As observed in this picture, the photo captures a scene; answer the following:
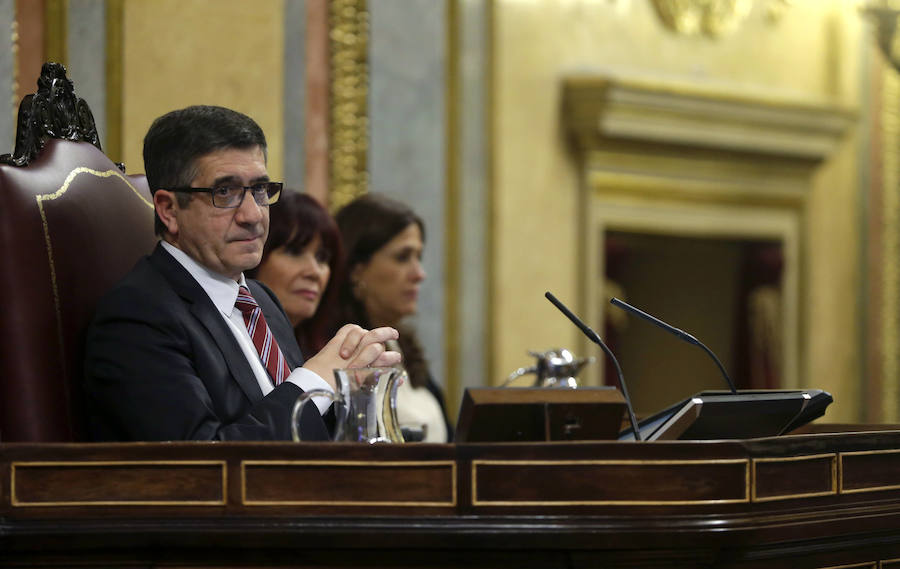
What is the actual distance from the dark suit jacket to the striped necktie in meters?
0.09

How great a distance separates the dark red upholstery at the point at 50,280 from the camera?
2658 millimetres

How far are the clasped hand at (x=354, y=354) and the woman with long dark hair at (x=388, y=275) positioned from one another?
2064 millimetres

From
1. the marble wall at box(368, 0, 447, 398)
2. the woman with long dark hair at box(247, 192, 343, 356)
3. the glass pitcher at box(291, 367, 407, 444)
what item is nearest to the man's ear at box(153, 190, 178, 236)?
the glass pitcher at box(291, 367, 407, 444)

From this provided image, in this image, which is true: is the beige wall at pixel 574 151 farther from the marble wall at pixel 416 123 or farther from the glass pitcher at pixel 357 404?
the glass pitcher at pixel 357 404

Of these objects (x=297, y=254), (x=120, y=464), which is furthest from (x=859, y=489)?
(x=297, y=254)

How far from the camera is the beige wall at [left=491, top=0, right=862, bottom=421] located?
21.9 ft

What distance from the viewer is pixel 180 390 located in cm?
250

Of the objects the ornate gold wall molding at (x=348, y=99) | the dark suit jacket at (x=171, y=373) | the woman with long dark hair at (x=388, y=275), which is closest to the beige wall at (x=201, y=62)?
the ornate gold wall molding at (x=348, y=99)

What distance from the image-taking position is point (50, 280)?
274cm

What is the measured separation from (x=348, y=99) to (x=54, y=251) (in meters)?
3.22

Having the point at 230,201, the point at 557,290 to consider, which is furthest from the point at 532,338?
the point at 230,201

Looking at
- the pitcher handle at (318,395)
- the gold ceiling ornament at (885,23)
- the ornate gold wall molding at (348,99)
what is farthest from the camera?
the gold ceiling ornament at (885,23)

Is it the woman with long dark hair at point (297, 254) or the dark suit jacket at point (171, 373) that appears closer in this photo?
the dark suit jacket at point (171, 373)

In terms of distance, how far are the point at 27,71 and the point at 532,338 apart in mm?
2795
